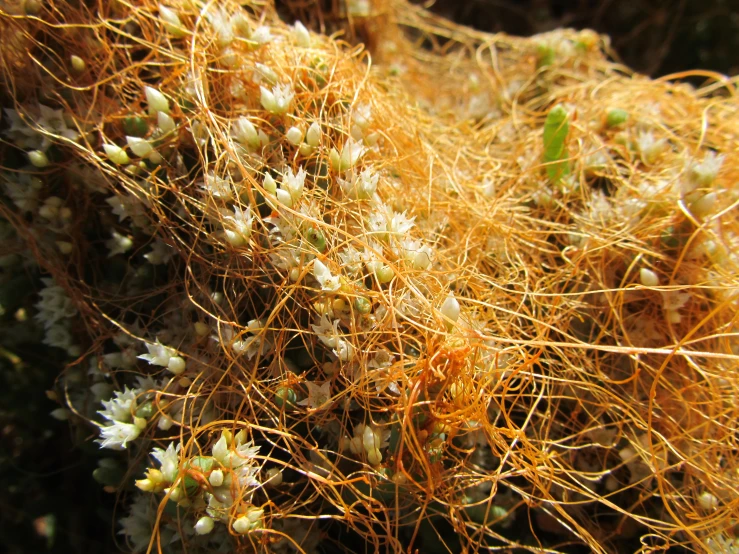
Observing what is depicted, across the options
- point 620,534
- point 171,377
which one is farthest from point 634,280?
point 171,377

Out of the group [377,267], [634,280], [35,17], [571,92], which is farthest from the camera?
[571,92]

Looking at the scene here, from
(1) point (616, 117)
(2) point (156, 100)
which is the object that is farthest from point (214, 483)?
(1) point (616, 117)

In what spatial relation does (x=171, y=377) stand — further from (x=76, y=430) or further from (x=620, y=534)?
(x=620, y=534)

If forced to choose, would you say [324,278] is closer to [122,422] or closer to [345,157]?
[345,157]

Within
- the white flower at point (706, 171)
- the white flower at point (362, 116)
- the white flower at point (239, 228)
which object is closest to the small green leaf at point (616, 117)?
the white flower at point (706, 171)

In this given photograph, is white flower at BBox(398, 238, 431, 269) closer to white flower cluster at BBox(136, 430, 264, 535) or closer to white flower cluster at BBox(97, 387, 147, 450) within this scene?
white flower cluster at BBox(136, 430, 264, 535)
